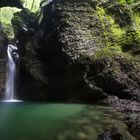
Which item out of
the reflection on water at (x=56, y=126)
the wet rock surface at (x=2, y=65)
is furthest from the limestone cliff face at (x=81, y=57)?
the reflection on water at (x=56, y=126)

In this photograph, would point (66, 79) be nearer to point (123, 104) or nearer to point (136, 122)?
point (123, 104)

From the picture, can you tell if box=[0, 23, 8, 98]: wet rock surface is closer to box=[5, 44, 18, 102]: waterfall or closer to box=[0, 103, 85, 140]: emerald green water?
box=[5, 44, 18, 102]: waterfall

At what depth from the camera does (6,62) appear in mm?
25000

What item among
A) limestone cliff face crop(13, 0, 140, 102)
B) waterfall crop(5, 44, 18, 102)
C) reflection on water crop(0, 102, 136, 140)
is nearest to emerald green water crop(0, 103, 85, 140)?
reflection on water crop(0, 102, 136, 140)

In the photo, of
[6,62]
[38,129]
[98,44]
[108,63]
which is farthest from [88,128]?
[6,62]

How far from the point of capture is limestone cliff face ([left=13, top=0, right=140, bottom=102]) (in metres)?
19.8

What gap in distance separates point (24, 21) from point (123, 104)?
1677 cm

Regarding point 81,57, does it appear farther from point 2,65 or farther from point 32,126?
point 32,126

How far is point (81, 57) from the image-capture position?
2064cm

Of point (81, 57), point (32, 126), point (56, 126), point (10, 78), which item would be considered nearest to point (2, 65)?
point (10, 78)

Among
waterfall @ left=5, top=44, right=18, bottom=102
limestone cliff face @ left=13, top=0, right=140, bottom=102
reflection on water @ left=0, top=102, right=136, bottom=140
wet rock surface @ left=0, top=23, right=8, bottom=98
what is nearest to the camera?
reflection on water @ left=0, top=102, right=136, bottom=140

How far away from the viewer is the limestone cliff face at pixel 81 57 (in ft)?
64.8

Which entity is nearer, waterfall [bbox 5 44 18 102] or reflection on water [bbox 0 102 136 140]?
reflection on water [bbox 0 102 136 140]

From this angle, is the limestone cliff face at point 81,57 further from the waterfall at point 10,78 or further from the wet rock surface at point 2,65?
the wet rock surface at point 2,65
